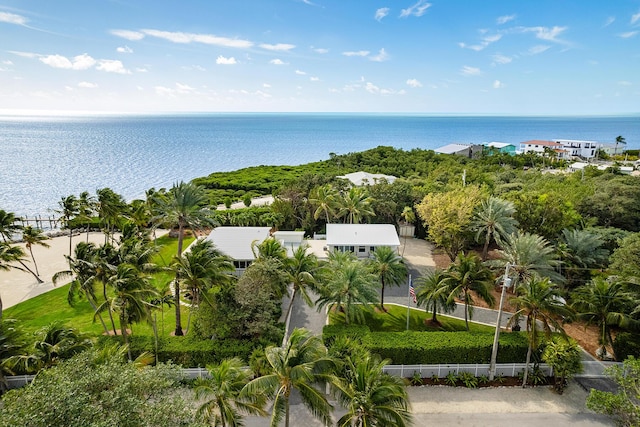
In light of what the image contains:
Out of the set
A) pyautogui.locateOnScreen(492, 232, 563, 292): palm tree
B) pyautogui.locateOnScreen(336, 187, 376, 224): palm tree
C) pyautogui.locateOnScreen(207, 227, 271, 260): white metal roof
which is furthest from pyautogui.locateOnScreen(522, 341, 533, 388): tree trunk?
pyautogui.locateOnScreen(336, 187, 376, 224): palm tree

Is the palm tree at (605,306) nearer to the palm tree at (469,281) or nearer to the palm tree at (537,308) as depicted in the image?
the palm tree at (537,308)

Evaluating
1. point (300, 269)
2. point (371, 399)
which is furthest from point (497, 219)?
point (371, 399)

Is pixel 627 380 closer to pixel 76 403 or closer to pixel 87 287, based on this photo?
pixel 76 403

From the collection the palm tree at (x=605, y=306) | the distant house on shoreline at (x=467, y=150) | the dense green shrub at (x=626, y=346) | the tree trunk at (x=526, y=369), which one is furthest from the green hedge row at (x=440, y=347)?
the distant house on shoreline at (x=467, y=150)

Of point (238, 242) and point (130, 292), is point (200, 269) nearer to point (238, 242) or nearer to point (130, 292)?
point (130, 292)

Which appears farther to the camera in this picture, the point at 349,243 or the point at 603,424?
the point at 349,243

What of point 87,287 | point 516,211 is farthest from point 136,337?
point 516,211

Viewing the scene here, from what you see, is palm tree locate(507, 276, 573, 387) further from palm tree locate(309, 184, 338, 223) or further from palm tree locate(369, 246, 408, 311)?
palm tree locate(309, 184, 338, 223)
